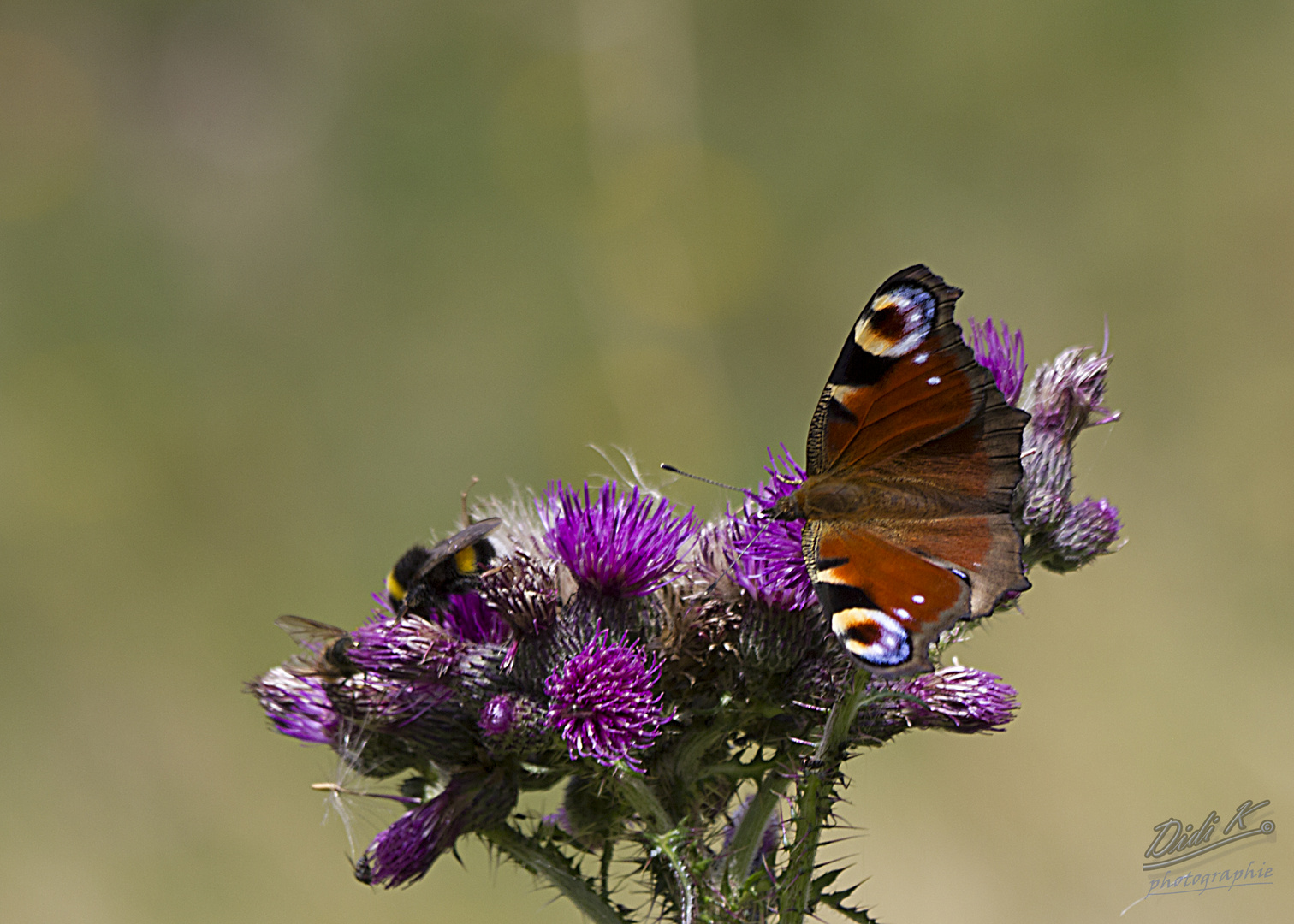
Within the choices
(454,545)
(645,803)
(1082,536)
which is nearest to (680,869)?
(645,803)

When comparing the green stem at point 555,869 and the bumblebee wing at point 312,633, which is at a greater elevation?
the bumblebee wing at point 312,633

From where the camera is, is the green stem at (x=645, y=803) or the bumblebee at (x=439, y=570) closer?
the green stem at (x=645, y=803)

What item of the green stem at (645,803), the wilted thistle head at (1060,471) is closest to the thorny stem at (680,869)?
the green stem at (645,803)

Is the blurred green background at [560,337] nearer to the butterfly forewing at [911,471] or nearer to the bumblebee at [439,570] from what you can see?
the bumblebee at [439,570]

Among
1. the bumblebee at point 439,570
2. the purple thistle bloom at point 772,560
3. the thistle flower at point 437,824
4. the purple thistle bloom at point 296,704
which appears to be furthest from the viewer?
the purple thistle bloom at point 296,704

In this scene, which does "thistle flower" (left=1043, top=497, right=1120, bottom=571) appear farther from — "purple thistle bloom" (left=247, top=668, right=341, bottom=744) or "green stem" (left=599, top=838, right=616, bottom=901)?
"purple thistle bloom" (left=247, top=668, right=341, bottom=744)

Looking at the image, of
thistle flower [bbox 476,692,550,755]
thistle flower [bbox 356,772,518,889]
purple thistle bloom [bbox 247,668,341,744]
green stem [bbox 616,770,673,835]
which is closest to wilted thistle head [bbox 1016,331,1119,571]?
green stem [bbox 616,770,673,835]

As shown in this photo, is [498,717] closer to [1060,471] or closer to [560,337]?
[1060,471]
